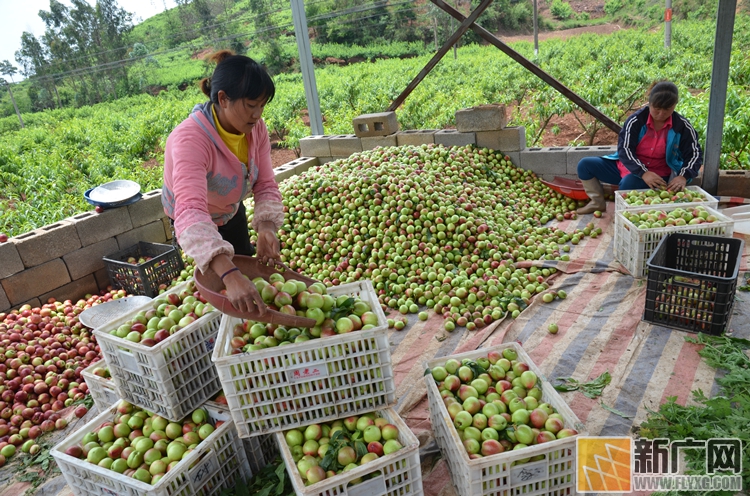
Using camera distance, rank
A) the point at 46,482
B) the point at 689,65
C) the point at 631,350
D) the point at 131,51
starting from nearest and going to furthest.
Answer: the point at 46,482
the point at 631,350
the point at 689,65
the point at 131,51

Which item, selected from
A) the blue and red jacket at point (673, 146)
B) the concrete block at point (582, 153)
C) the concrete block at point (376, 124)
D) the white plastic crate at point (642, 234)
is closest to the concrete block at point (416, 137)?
the concrete block at point (376, 124)

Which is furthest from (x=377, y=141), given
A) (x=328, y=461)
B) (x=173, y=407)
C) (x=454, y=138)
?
(x=328, y=461)

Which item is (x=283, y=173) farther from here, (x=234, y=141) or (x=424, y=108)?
(x=424, y=108)

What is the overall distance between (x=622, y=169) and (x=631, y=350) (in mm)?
2396

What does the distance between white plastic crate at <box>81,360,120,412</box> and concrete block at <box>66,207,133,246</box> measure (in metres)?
2.27

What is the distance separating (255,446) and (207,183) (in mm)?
1303

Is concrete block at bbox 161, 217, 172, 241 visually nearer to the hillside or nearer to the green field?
the green field

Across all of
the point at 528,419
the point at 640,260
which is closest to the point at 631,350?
the point at 640,260

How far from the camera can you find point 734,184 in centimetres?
466

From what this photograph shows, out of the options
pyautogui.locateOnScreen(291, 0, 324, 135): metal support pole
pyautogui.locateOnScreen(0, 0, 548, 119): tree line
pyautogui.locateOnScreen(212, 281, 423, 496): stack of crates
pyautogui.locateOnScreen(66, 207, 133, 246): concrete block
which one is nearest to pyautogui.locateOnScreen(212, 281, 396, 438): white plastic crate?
pyautogui.locateOnScreen(212, 281, 423, 496): stack of crates

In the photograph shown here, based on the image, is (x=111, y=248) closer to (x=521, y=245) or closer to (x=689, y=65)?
(x=521, y=245)

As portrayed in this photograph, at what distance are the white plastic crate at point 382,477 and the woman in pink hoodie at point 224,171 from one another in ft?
2.21

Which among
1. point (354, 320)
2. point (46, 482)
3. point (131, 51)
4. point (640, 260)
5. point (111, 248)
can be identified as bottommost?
point (46, 482)

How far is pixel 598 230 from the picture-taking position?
4.66m
